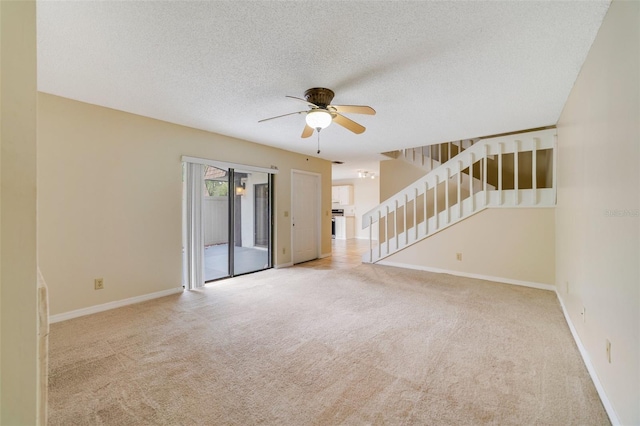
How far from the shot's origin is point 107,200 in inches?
129

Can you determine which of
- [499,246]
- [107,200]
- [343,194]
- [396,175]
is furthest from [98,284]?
[343,194]

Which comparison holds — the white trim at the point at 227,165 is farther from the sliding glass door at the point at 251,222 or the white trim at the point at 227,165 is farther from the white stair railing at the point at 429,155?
the white stair railing at the point at 429,155

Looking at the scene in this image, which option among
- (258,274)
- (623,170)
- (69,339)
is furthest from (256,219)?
(623,170)

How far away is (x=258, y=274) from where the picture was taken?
16.2 ft

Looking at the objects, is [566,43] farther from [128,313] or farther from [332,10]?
[128,313]

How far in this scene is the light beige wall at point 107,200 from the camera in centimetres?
295

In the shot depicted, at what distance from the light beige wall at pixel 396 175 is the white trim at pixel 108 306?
190 inches

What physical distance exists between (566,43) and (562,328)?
2499mm

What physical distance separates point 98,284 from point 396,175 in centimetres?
574

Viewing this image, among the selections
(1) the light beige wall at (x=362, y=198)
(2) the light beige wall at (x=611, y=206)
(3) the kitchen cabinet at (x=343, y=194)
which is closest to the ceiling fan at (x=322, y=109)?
(2) the light beige wall at (x=611, y=206)

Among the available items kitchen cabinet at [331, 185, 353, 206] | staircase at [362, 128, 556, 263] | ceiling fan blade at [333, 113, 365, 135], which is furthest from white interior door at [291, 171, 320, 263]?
kitchen cabinet at [331, 185, 353, 206]

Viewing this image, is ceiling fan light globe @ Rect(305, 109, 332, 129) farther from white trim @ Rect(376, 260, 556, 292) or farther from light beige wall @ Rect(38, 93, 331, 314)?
white trim @ Rect(376, 260, 556, 292)

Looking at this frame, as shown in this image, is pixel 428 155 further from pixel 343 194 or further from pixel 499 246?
pixel 343 194

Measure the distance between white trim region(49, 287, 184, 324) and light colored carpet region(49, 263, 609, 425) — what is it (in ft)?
0.44
